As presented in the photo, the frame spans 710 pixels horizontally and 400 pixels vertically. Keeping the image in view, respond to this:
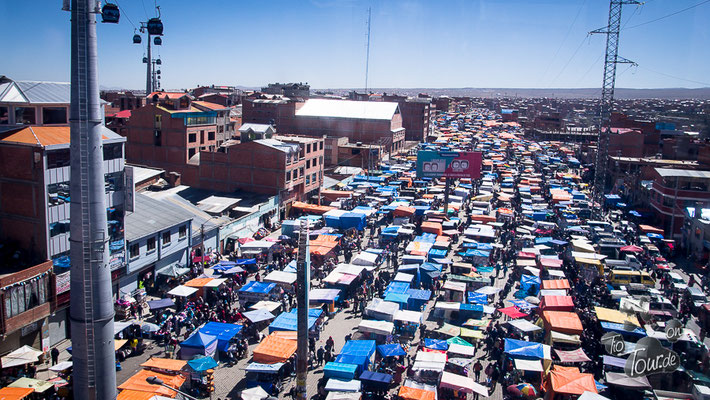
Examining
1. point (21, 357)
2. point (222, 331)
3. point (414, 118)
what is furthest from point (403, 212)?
point (414, 118)

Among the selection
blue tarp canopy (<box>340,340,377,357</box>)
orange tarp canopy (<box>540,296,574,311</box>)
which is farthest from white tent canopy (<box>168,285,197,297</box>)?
orange tarp canopy (<box>540,296,574,311</box>)

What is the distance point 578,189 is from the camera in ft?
147

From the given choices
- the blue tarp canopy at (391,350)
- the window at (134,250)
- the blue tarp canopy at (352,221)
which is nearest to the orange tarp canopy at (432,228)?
the blue tarp canopy at (352,221)

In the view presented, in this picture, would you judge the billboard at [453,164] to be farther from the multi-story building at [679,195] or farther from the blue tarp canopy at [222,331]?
the blue tarp canopy at [222,331]

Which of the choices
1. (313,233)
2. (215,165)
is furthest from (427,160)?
(215,165)

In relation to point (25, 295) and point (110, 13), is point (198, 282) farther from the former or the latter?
point (110, 13)

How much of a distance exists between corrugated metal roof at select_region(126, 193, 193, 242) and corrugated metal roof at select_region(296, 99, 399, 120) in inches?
1744

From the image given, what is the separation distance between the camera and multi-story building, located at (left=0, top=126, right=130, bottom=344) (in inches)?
647

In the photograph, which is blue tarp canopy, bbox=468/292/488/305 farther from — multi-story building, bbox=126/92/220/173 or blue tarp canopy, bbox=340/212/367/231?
multi-story building, bbox=126/92/220/173

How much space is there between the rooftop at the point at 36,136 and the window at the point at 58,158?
290mm

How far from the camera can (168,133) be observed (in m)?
40.9

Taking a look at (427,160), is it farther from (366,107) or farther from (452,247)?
(366,107)

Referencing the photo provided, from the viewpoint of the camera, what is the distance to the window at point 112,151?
18047 millimetres

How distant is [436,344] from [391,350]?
1.48 metres
